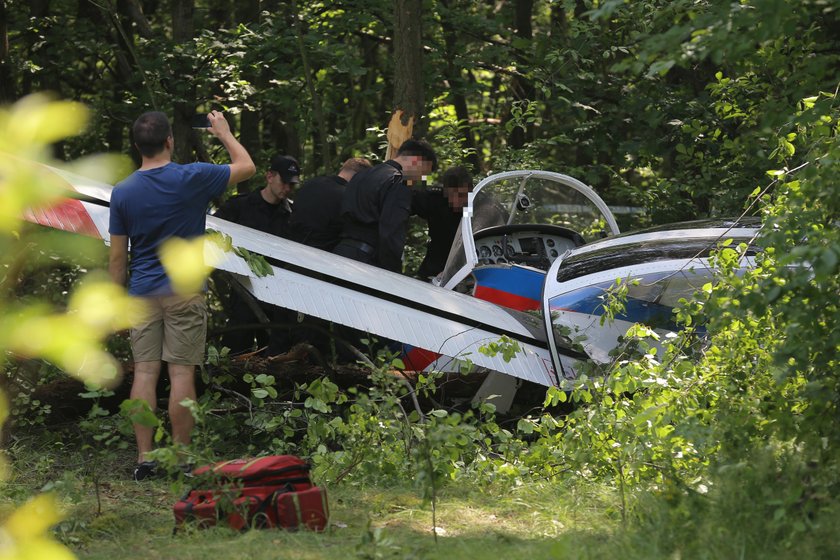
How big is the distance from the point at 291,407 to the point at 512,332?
1694 mm

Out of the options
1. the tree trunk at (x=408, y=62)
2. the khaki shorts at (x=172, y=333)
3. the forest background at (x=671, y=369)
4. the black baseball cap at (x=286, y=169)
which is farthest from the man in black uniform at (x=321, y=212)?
the khaki shorts at (x=172, y=333)

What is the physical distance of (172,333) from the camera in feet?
18.8

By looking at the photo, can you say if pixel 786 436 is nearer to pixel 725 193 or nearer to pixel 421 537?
pixel 421 537

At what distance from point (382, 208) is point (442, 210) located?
57.4 inches

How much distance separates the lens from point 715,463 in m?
4.68

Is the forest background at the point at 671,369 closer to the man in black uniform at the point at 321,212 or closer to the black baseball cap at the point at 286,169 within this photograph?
the black baseball cap at the point at 286,169

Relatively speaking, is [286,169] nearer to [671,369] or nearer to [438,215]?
[438,215]

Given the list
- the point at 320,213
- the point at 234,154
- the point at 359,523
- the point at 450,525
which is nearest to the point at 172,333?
the point at 234,154

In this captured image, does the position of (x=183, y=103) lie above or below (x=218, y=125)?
below

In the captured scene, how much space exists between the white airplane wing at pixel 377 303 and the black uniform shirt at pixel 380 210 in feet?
1.73

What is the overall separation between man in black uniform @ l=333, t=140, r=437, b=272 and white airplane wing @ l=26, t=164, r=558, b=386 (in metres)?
0.54

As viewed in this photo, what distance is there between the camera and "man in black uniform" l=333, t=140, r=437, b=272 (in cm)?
790

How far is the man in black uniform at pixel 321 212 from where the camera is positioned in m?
8.66

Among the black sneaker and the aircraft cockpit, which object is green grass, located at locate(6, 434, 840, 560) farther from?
the aircraft cockpit
